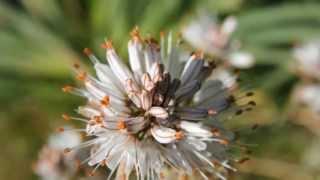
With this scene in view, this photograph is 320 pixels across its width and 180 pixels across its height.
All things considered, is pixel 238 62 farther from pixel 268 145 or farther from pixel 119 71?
pixel 119 71

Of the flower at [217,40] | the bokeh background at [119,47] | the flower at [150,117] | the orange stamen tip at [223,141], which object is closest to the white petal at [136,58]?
the flower at [150,117]

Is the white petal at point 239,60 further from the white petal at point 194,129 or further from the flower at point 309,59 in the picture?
the white petal at point 194,129

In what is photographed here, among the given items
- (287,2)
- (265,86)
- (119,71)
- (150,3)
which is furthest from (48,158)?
(287,2)

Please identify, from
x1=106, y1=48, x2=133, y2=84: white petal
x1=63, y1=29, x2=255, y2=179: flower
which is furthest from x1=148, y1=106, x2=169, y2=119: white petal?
x1=106, y1=48, x2=133, y2=84: white petal

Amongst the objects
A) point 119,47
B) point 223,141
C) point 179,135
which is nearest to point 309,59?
point 119,47

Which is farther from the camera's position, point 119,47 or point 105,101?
point 119,47

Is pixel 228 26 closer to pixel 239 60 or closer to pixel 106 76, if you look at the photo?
pixel 239 60

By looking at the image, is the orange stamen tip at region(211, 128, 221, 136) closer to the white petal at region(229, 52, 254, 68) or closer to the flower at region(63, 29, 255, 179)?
the flower at region(63, 29, 255, 179)
